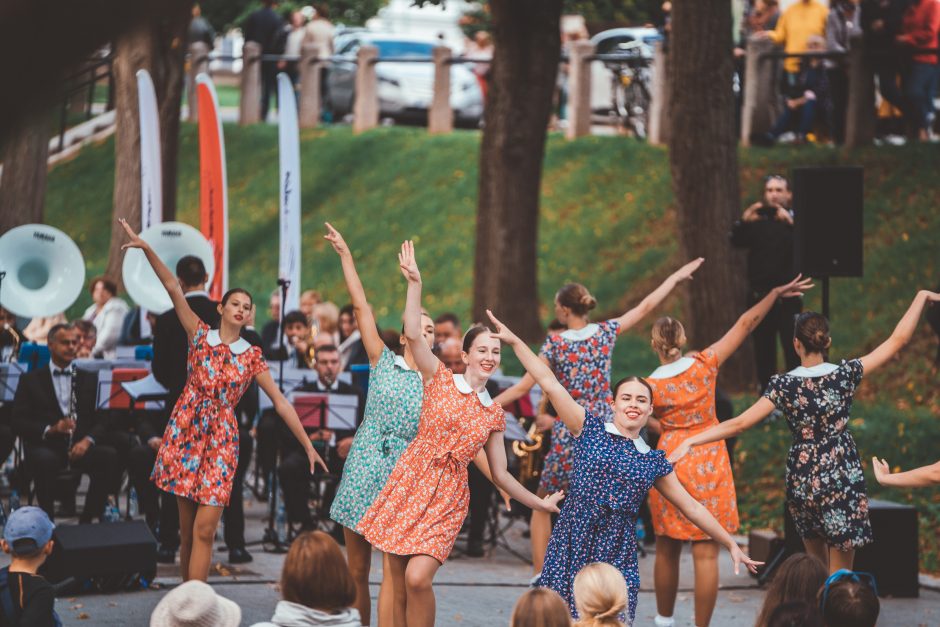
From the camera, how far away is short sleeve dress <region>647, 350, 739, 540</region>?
24.8ft

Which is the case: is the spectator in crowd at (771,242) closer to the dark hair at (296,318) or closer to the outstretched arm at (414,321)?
the dark hair at (296,318)

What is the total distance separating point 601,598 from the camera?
4457 mm

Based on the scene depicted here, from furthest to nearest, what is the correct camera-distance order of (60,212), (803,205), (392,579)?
(60,212) < (803,205) < (392,579)

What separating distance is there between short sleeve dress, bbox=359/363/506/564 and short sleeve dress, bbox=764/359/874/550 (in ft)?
5.91

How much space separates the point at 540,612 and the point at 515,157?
13.3m

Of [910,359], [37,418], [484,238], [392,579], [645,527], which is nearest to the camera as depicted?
[392,579]

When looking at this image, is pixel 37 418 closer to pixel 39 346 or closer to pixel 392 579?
pixel 39 346

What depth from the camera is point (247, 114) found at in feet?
92.7

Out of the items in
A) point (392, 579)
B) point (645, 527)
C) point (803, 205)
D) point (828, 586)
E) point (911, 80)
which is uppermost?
point (911, 80)

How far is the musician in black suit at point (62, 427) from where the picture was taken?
9.96m

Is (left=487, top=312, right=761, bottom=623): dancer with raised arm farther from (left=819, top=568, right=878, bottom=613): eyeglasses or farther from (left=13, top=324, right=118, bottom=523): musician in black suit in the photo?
(left=13, top=324, right=118, bottom=523): musician in black suit

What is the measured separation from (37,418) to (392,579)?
4696mm

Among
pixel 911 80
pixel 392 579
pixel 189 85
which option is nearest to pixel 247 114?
pixel 189 85

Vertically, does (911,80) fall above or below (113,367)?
above
